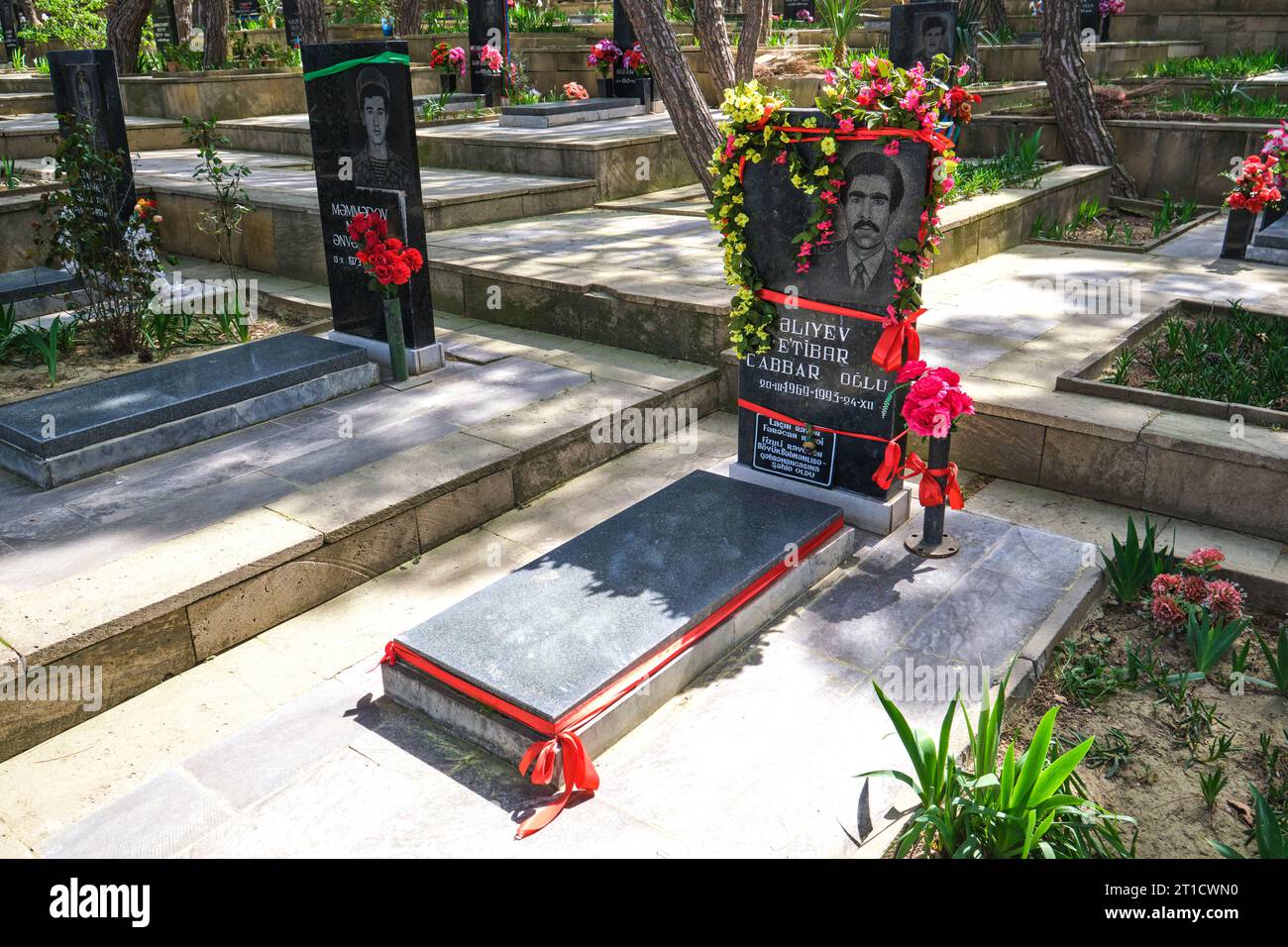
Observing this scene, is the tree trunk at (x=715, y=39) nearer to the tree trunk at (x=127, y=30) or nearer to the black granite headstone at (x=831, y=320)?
the black granite headstone at (x=831, y=320)

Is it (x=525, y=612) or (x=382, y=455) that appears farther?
(x=382, y=455)

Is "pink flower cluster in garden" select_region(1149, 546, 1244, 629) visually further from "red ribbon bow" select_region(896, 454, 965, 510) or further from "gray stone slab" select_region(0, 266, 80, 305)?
"gray stone slab" select_region(0, 266, 80, 305)

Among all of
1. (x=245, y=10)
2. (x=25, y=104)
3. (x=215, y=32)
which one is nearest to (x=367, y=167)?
(x=25, y=104)

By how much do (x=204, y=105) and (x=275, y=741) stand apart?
1635cm

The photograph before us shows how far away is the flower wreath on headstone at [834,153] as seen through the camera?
464 centimetres

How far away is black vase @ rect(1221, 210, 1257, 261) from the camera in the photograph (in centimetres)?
942

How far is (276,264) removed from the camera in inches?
387

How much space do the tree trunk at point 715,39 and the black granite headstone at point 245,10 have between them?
22.1 meters

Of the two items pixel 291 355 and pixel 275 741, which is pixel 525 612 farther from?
pixel 291 355

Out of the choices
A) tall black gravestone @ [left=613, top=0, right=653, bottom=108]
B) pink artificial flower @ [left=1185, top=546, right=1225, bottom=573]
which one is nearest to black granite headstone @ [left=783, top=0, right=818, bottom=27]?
tall black gravestone @ [left=613, top=0, right=653, bottom=108]

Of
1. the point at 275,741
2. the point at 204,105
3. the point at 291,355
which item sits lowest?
the point at 275,741

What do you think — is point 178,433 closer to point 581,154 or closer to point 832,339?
point 832,339

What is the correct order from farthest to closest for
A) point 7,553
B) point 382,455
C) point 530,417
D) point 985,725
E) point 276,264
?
1. point 276,264
2. point 530,417
3. point 382,455
4. point 7,553
5. point 985,725

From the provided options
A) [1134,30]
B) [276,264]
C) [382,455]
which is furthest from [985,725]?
[1134,30]
